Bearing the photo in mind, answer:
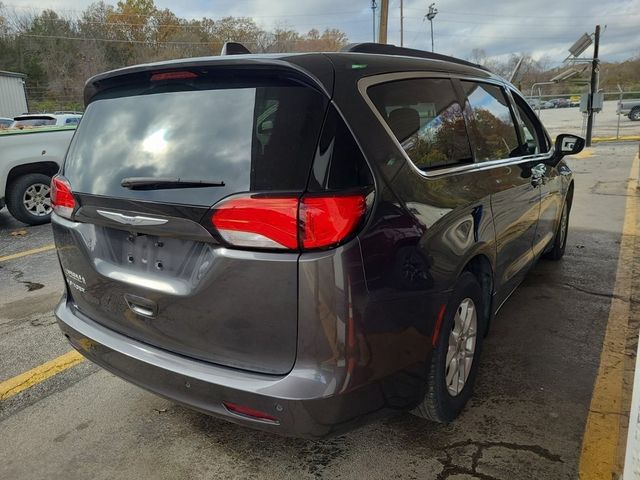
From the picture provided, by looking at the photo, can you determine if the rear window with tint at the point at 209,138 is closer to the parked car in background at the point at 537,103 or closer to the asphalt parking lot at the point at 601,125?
the asphalt parking lot at the point at 601,125

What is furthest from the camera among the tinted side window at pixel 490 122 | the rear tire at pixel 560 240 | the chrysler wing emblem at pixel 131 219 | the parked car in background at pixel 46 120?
the parked car in background at pixel 46 120

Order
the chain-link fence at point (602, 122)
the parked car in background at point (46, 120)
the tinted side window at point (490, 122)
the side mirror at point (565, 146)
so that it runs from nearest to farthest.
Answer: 1. the tinted side window at point (490, 122)
2. the side mirror at point (565, 146)
3. the parked car in background at point (46, 120)
4. the chain-link fence at point (602, 122)

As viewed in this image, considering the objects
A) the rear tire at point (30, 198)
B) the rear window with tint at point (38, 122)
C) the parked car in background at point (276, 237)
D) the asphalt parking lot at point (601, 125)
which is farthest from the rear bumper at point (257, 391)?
the asphalt parking lot at point (601, 125)

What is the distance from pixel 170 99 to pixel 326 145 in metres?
0.80

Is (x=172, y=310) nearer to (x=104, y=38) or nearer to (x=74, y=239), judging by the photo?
(x=74, y=239)

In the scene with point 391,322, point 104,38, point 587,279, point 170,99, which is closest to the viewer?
point 391,322

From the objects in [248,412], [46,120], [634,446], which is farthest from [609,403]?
[46,120]

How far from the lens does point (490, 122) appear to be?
3236 mm

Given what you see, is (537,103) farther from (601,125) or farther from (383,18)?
(383,18)

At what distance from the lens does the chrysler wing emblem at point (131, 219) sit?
2.02 m

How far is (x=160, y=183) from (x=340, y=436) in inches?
59.2

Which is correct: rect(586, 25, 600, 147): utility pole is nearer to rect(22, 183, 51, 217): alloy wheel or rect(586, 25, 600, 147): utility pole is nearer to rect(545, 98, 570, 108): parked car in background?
rect(22, 183, 51, 217): alloy wheel

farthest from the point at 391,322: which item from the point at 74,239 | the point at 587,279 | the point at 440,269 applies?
the point at 587,279

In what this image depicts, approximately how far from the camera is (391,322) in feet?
6.43
